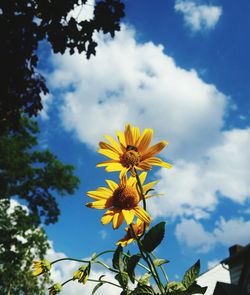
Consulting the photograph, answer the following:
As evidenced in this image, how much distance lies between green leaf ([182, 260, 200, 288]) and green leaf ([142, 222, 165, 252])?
0.12 metres

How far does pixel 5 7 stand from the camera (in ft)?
16.2

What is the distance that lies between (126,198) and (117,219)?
0.19 ft

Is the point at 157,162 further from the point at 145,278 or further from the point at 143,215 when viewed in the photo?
the point at 145,278

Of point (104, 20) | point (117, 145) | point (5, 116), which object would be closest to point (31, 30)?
point (104, 20)

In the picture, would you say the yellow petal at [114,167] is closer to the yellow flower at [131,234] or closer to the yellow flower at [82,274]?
the yellow flower at [131,234]

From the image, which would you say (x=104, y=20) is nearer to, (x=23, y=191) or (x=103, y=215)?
(x=103, y=215)

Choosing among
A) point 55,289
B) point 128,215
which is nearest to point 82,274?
point 55,289

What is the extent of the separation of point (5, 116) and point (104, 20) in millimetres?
2124

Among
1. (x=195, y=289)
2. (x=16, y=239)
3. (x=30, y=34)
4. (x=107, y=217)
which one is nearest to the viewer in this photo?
(x=195, y=289)

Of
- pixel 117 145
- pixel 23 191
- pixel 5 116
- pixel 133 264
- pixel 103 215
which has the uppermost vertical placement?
pixel 23 191

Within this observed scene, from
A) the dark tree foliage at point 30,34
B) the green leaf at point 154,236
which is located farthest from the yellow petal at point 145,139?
the dark tree foliage at point 30,34

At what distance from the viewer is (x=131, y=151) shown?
1.00 m

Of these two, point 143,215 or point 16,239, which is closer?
point 143,215

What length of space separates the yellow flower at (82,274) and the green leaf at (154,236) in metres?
0.18
